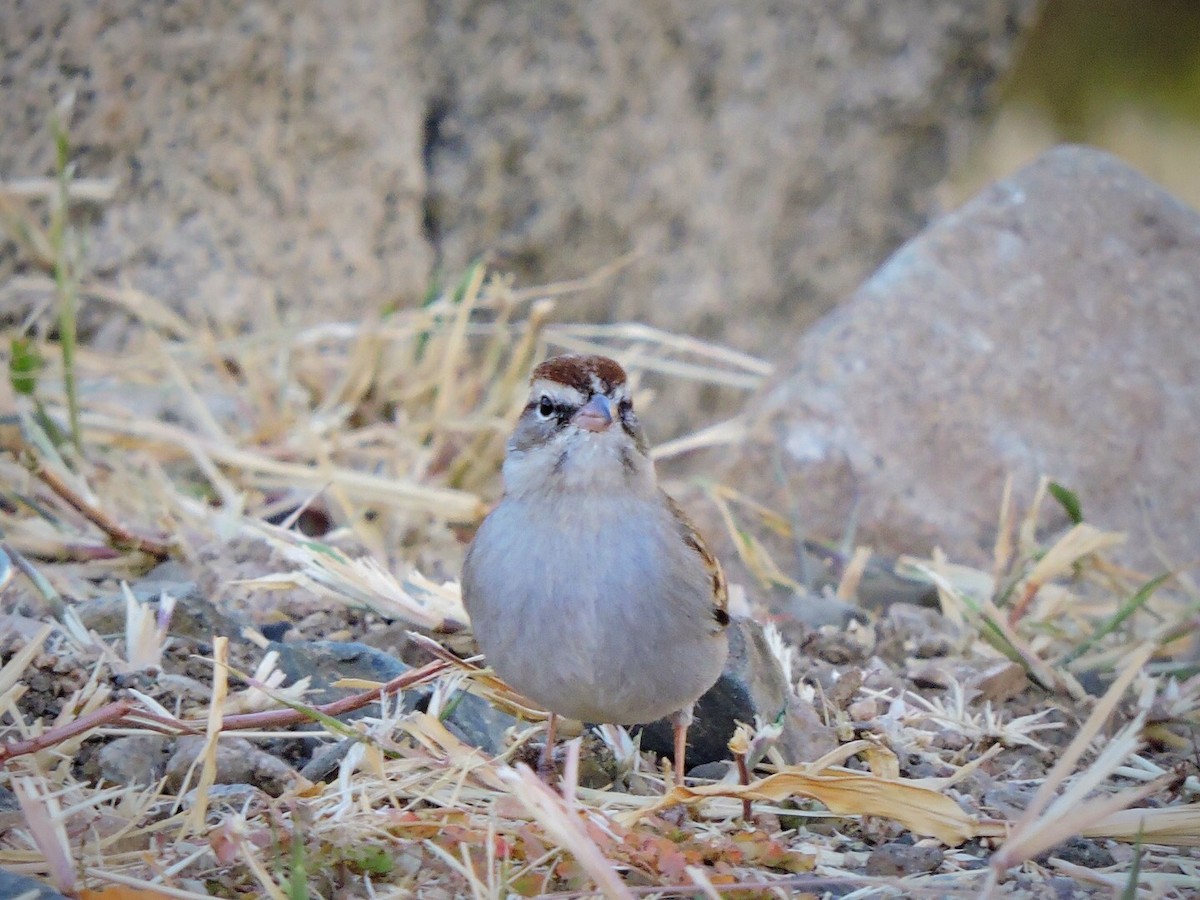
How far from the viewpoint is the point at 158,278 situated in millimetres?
4984

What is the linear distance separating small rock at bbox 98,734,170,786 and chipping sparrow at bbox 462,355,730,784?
2.13ft

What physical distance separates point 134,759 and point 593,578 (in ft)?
3.02

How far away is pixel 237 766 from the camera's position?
2553mm

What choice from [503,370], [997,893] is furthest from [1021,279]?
[997,893]

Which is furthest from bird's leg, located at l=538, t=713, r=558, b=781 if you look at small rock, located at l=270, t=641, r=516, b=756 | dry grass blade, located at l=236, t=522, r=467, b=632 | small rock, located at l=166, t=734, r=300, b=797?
small rock, located at l=166, t=734, r=300, b=797

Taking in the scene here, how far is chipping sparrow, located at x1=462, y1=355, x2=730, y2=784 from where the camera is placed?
8.13ft

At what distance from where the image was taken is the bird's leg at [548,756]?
8.95 feet

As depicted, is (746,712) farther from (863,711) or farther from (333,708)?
(333,708)

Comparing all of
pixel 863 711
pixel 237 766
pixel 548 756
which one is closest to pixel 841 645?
pixel 863 711

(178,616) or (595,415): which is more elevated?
(595,415)

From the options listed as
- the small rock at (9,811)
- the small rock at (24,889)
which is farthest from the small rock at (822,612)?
the small rock at (24,889)

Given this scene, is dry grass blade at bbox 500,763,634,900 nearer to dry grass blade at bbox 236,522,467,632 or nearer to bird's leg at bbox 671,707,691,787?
bird's leg at bbox 671,707,691,787

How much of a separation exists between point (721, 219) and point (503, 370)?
3.81ft

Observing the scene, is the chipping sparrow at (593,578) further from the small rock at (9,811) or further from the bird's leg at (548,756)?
the small rock at (9,811)
